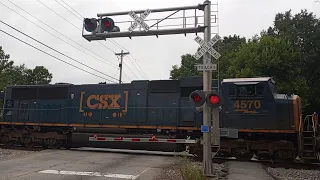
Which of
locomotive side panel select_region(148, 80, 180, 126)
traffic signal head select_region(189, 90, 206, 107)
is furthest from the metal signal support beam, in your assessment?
locomotive side panel select_region(148, 80, 180, 126)

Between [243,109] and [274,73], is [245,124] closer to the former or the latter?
[243,109]

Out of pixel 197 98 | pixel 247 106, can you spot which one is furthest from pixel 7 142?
pixel 197 98

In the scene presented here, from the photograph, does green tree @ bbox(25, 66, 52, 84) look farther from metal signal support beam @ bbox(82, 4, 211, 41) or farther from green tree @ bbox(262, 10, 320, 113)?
metal signal support beam @ bbox(82, 4, 211, 41)

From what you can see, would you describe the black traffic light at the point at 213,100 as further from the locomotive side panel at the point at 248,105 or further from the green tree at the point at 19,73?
the green tree at the point at 19,73

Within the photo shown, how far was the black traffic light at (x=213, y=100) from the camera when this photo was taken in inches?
308

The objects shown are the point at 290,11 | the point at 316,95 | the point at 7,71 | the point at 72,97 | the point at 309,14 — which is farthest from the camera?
the point at 7,71

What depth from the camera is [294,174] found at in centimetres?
997

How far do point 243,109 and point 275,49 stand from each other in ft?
56.8

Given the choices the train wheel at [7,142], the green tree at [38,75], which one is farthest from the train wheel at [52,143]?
the green tree at [38,75]

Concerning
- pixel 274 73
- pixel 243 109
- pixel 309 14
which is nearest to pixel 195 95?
pixel 243 109

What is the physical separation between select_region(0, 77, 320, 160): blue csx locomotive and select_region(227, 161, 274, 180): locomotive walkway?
3.80 ft

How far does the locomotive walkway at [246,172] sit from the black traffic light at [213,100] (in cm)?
238

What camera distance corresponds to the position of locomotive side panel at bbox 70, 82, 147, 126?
1471 cm

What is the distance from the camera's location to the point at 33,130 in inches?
645
